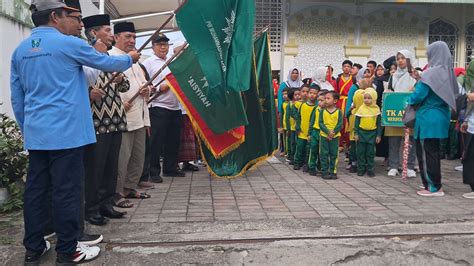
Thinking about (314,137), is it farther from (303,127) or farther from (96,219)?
(96,219)

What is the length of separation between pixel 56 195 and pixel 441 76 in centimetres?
410

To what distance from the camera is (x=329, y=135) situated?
609 centimetres

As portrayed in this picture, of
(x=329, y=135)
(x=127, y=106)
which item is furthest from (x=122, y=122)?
(x=329, y=135)

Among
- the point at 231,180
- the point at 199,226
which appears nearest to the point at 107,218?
the point at 199,226

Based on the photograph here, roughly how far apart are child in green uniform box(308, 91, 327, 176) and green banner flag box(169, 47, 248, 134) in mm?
1338

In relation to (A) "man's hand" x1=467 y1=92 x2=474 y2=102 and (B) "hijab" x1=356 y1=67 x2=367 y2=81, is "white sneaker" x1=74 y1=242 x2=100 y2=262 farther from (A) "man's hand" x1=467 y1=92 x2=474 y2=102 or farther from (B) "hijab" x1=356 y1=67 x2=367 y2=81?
(B) "hijab" x1=356 y1=67 x2=367 y2=81

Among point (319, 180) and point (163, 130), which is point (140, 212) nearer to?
point (163, 130)

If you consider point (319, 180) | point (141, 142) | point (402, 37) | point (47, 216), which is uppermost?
point (402, 37)

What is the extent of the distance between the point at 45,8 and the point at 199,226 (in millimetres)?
2019

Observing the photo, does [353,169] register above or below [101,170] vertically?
below

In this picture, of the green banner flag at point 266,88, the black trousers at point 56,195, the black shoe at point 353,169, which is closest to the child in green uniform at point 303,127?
the green banner flag at point 266,88

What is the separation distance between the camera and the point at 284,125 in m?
7.96

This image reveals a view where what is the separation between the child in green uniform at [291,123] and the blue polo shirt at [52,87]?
483 centimetres

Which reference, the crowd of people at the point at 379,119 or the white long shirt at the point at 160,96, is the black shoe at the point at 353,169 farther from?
the white long shirt at the point at 160,96
